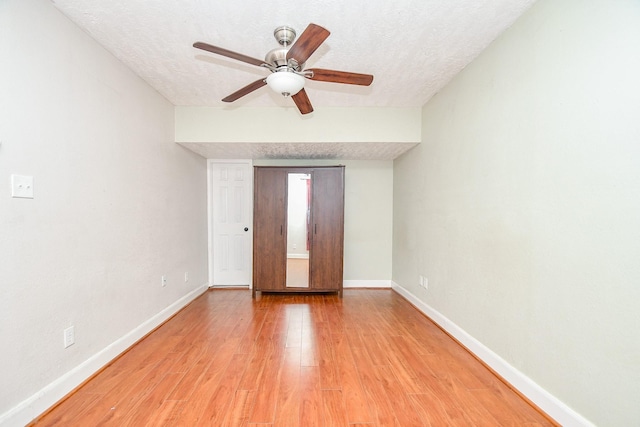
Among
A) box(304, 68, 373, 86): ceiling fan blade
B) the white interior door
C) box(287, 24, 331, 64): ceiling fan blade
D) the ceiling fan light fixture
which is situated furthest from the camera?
the white interior door

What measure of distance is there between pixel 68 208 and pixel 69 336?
844 mm

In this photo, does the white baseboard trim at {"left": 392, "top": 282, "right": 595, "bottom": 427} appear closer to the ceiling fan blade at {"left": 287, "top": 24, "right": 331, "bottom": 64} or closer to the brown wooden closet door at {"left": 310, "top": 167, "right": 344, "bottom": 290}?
the brown wooden closet door at {"left": 310, "top": 167, "right": 344, "bottom": 290}

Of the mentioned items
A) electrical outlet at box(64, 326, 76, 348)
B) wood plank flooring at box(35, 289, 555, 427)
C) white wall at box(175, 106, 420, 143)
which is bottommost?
wood plank flooring at box(35, 289, 555, 427)

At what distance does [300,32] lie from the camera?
179cm

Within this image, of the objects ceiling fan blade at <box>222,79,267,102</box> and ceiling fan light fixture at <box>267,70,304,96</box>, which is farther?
ceiling fan blade at <box>222,79,267,102</box>

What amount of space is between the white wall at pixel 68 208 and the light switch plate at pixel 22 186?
3 centimetres

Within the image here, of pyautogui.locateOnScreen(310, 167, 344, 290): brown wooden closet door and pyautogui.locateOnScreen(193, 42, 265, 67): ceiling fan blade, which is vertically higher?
pyautogui.locateOnScreen(193, 42, 265, 67): ceiling fan blade

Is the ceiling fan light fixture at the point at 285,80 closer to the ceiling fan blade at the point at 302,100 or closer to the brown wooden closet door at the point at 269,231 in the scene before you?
the ceiling fan blade at the point at 302,100

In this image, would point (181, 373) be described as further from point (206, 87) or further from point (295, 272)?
point (206, 87)

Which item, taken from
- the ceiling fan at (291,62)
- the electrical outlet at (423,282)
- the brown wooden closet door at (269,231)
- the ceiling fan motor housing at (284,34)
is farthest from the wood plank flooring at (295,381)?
the ceiling fan motor housing at (284,34)

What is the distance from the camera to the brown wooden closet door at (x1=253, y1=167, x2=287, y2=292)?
11.8ft

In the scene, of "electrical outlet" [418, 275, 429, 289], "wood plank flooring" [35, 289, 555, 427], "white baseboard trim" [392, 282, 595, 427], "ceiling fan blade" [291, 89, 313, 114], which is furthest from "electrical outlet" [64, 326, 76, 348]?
"electrical outlet" [418, 275, 429, 289]

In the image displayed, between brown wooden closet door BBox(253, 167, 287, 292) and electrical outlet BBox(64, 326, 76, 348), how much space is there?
206 centimetres

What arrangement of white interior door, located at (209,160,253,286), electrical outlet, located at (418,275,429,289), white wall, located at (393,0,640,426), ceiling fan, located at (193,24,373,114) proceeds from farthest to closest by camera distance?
white interior door, located at (209,160,253,286) < electrical outlet, located at (418,275,429,289) < ceiling fan, located at (193,24,373,114) < white wall, located at (393,0,640,426)
